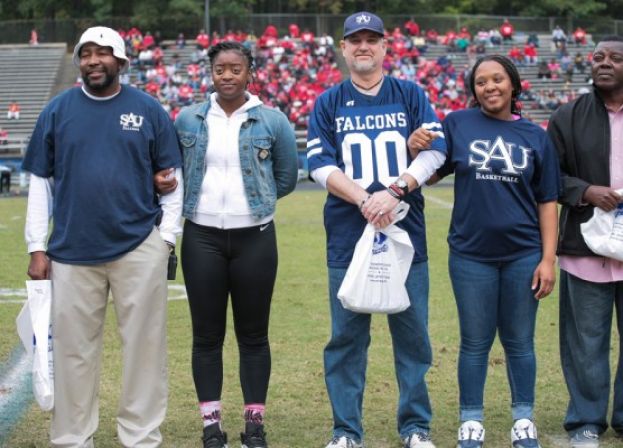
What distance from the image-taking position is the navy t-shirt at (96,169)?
4828 millimetres

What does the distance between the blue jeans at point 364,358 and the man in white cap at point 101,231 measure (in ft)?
2.88

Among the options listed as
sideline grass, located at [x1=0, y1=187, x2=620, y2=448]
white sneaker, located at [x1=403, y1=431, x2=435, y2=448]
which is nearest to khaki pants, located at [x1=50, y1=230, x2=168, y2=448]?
sideline grass, located at [x1=0, y1=187, x2=620, y2=448]

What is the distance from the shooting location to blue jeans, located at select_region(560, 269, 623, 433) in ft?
17.3

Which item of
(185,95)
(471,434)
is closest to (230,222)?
(471,434)

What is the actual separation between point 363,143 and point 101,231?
1.36 metres

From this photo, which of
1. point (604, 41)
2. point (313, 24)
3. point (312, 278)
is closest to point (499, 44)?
point (313, 24)

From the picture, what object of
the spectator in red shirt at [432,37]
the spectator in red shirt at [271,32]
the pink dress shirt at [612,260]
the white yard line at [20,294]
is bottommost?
the white yard line at [20,294]

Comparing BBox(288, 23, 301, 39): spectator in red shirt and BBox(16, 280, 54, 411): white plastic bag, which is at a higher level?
BBox(288, 23, 301, 39): spectator in red shirt

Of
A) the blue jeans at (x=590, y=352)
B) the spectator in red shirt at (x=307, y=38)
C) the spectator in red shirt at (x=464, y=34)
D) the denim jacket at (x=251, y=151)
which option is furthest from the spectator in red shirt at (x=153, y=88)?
the blue jeans at (x=590, y=352)

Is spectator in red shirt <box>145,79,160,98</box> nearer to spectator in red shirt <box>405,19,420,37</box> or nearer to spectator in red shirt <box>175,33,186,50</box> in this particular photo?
spectator in red shirt <box>175,33,186,50</box>

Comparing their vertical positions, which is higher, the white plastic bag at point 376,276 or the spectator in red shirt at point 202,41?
the spectator in red shirt at point 202,41

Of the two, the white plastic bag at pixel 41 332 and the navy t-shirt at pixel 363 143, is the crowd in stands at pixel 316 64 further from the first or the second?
the white plastic bag at pixel 41 332

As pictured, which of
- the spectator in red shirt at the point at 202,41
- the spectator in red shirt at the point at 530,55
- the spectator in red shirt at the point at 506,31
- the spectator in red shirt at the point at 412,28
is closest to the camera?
the spectator in red shirt at the point at 202,41

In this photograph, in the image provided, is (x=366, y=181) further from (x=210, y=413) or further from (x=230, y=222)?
(x=210, y=413)
